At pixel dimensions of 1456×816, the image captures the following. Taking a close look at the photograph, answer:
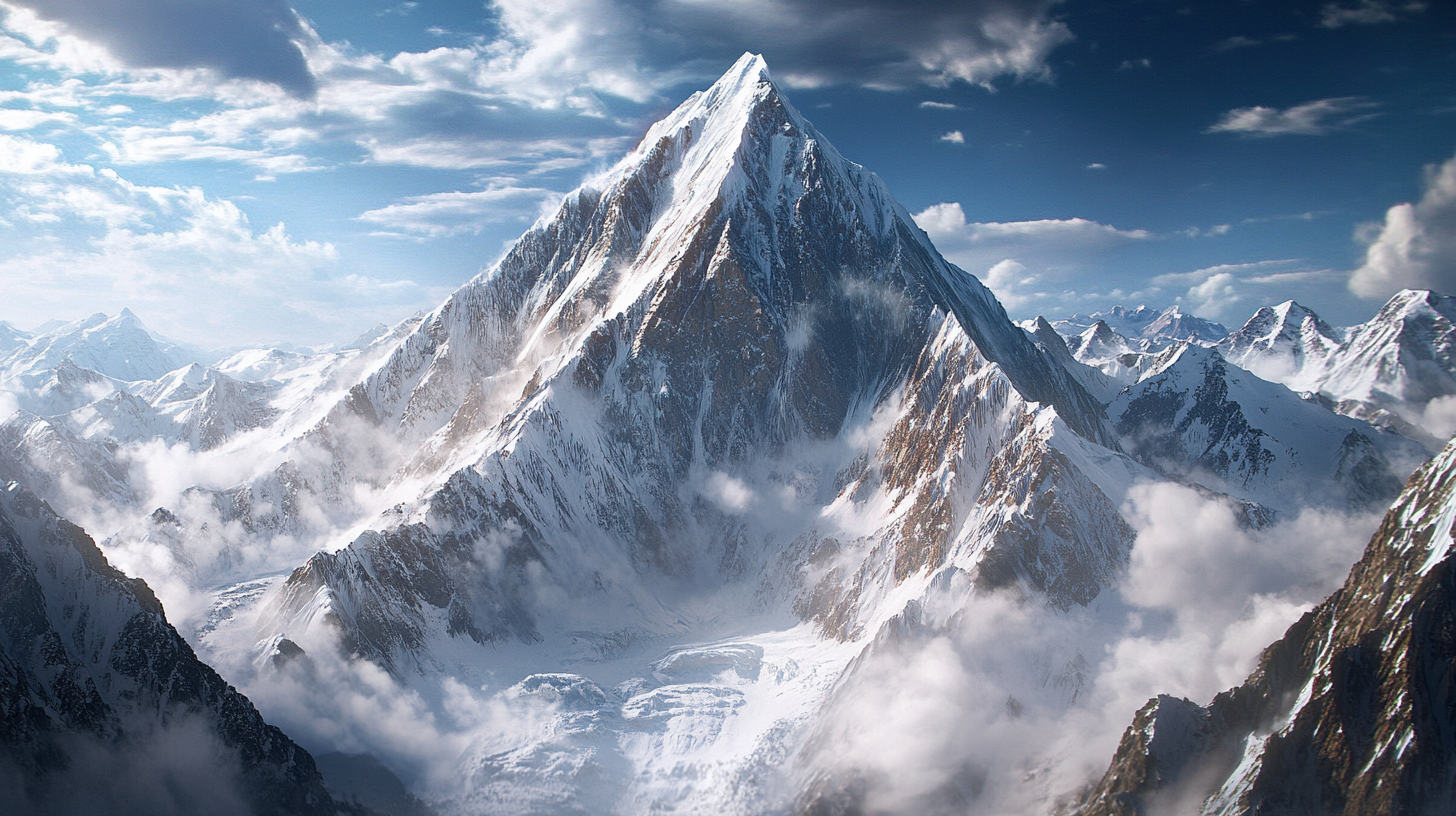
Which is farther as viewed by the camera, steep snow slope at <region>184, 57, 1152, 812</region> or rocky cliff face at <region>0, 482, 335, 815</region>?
steep snow slope at <region>184, 57, 1152, 812</region>

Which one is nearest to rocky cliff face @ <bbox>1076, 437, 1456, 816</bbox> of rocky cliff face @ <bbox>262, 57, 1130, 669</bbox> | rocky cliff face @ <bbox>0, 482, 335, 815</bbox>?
rocky cliff face @ <bbox>262, 57, 1130, 669</bbox>

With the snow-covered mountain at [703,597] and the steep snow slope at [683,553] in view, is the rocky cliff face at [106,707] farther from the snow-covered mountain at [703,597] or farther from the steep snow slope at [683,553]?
the steep snow slope at [683,553]

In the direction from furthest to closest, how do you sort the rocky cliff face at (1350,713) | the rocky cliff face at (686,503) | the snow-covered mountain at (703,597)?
the rocky cliff face at (686,503) → the snow-covered mountain at (703,597) → the rocky cliff face at (1350,713)

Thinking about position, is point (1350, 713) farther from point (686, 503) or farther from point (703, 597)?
point (686, 503)

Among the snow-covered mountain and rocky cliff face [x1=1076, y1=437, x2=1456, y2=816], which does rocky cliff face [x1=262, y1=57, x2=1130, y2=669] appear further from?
rocky cliff face [x1=1076, y1=437, x2=1456, y2=816]

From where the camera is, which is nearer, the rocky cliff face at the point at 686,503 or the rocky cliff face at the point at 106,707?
the rocky cliff face at the point at 106,707

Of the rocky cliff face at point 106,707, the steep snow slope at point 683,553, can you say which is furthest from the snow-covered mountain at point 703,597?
the rocky cliff face at point 106,707

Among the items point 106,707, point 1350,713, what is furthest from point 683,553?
point 1350,713
